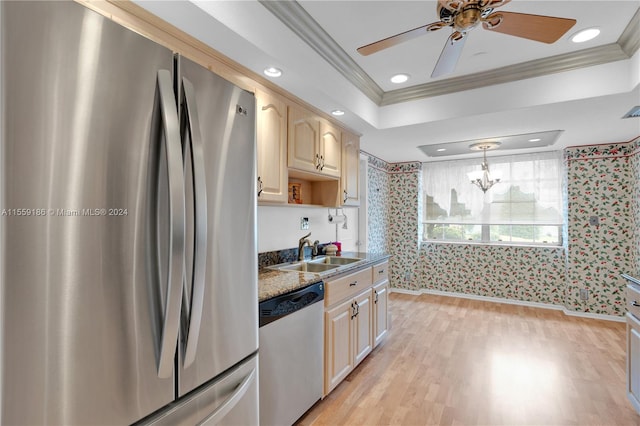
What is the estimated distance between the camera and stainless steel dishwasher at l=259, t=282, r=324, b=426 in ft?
5.41

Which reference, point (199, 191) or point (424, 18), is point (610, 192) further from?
point (199, 191)

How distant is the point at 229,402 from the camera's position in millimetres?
1124

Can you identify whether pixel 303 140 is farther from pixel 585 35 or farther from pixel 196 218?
pixel 585 35

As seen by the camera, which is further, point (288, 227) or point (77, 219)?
point (288, 227)

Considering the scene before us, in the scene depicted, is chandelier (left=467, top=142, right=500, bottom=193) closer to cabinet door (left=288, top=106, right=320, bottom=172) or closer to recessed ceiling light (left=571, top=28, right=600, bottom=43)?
recessed ceiling light (left=571, top=28, right=600, bottom=43)

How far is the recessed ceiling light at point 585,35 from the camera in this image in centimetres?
209

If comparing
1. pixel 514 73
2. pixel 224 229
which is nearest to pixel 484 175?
pixel 514 73

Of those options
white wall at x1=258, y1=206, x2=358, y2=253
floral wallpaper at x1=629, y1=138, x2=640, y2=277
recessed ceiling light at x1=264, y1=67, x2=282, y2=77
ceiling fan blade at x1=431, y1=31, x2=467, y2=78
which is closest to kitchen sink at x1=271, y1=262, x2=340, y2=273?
white wall at x1=258, y1=206, x2=358, y2=253

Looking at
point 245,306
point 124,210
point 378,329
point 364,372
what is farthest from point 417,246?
point 124,210

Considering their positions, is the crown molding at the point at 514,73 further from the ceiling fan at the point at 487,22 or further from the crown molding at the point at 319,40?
the ceiling fan at the point at 487,22

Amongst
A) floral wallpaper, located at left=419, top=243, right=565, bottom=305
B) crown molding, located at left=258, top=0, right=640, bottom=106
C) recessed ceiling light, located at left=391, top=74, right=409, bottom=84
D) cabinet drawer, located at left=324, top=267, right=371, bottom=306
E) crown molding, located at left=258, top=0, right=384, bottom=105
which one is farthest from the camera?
floral wallpaper, located at left=419, top=243, right=565, bottom=305

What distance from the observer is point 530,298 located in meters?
4.62

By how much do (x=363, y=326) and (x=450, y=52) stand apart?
6.98ft

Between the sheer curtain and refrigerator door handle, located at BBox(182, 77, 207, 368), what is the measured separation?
163 inches
